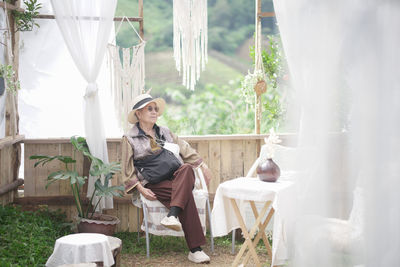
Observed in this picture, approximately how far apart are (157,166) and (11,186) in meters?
1.38

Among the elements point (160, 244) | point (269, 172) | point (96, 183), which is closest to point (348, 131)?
point (269, 172)

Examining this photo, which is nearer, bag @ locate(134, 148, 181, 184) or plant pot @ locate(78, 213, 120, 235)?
plant pot @ locate(78, 213, 120, 235)

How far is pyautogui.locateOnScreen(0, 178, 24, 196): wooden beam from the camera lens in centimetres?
428

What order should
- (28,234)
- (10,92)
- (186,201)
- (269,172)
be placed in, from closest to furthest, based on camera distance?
1. (269,172)
2. (28,234)
3. (186,201)
4. (10,92)

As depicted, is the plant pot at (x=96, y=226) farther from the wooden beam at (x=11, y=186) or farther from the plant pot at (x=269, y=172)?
the plant pot at (x=269, y=172)

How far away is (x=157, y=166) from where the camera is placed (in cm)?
418

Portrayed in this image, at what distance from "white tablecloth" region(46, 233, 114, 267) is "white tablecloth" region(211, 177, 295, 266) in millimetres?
935

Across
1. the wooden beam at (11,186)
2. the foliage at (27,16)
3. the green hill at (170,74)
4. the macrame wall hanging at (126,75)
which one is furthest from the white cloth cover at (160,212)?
the green hill at (170,74)

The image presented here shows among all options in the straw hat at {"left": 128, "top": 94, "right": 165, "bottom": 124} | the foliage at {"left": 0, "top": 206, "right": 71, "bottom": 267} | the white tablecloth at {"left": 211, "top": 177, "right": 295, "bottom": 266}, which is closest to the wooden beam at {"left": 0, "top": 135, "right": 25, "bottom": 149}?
the foliage at {"left": 0, "top": 206, "right": 71, "bottom": 267}

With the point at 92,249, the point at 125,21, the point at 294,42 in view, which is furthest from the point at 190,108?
the point at 294,42

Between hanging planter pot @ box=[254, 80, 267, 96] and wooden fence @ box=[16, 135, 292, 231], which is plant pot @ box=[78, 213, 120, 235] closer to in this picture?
wooden fence @ box=[16, 135, 292, 231]

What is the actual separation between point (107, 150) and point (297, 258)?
109 inches

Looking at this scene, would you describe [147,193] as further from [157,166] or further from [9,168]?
[9,168]

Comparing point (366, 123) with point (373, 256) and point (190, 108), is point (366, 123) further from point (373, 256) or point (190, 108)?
point (190, 108)
